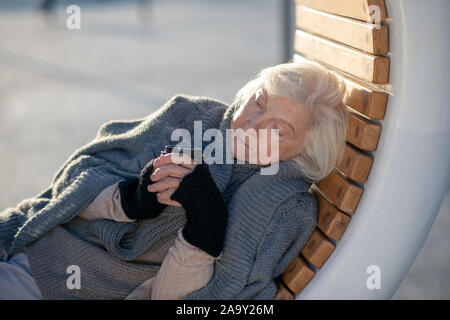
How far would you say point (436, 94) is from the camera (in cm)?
221

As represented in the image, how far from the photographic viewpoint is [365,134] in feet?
7.61

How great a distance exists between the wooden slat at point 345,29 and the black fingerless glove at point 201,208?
81 centimetres

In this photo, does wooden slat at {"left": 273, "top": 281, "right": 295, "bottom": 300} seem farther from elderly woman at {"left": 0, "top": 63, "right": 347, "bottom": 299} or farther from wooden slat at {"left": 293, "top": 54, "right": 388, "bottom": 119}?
wooden slat at {"left": 293, "top": 54, "right": 388, "bottom": 119}

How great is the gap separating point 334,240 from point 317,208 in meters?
0.16

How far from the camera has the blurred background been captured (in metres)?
4.90

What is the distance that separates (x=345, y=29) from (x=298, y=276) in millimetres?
1076

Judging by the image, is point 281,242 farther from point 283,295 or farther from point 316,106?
point 316,106

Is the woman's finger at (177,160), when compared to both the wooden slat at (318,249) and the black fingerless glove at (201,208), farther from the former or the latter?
the wooden slat at (318,249)

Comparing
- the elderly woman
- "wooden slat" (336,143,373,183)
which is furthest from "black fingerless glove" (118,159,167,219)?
"wooden slat" (336,143,373,183)

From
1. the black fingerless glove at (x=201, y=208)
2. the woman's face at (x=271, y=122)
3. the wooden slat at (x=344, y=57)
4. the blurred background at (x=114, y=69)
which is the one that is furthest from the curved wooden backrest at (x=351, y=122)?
the blurred background at (x=114, y=69)

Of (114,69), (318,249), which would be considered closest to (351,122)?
(318,249)
